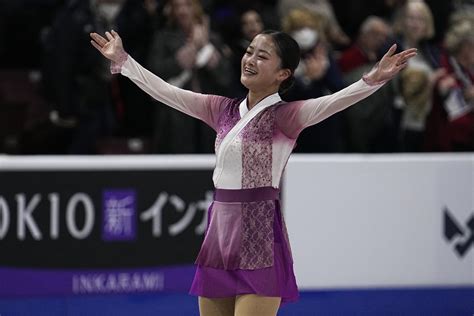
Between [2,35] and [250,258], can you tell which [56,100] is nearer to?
[2,35]

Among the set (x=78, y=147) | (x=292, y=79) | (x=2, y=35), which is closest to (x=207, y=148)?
(x=78, y=147)

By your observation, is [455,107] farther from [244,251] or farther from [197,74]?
[244,251]

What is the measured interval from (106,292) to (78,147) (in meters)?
1.55

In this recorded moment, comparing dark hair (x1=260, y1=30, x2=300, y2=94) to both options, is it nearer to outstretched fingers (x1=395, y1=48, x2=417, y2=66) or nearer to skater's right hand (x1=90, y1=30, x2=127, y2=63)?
outstretched fingers (x1=395, y1=48, x2=417, y2=66)

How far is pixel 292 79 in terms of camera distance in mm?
4594

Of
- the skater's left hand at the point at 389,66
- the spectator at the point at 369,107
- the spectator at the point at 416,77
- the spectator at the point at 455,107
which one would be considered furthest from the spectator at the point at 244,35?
the skater's left hand at the point at 389,66

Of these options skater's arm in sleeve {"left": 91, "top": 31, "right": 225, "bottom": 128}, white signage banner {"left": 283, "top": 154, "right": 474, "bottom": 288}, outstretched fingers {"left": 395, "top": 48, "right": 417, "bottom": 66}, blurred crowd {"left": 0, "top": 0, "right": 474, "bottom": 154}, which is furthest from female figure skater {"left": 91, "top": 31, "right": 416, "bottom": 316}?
blurred crowd {"left": 0, "top": 0, "right": 474, "bottom": 154}

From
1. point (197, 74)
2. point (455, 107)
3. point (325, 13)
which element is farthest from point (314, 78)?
point (455, 107)

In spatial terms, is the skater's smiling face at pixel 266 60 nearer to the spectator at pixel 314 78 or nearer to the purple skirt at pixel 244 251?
the purple skirt at pixel 244 251

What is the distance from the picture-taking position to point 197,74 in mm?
8148

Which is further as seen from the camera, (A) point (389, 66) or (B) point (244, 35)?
(B) point (244, 35)

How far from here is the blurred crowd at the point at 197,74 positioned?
809 centimetres

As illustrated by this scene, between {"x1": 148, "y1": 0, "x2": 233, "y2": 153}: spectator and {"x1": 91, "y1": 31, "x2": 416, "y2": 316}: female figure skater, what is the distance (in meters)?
3.49

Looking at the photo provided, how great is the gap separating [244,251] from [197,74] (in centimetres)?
382
